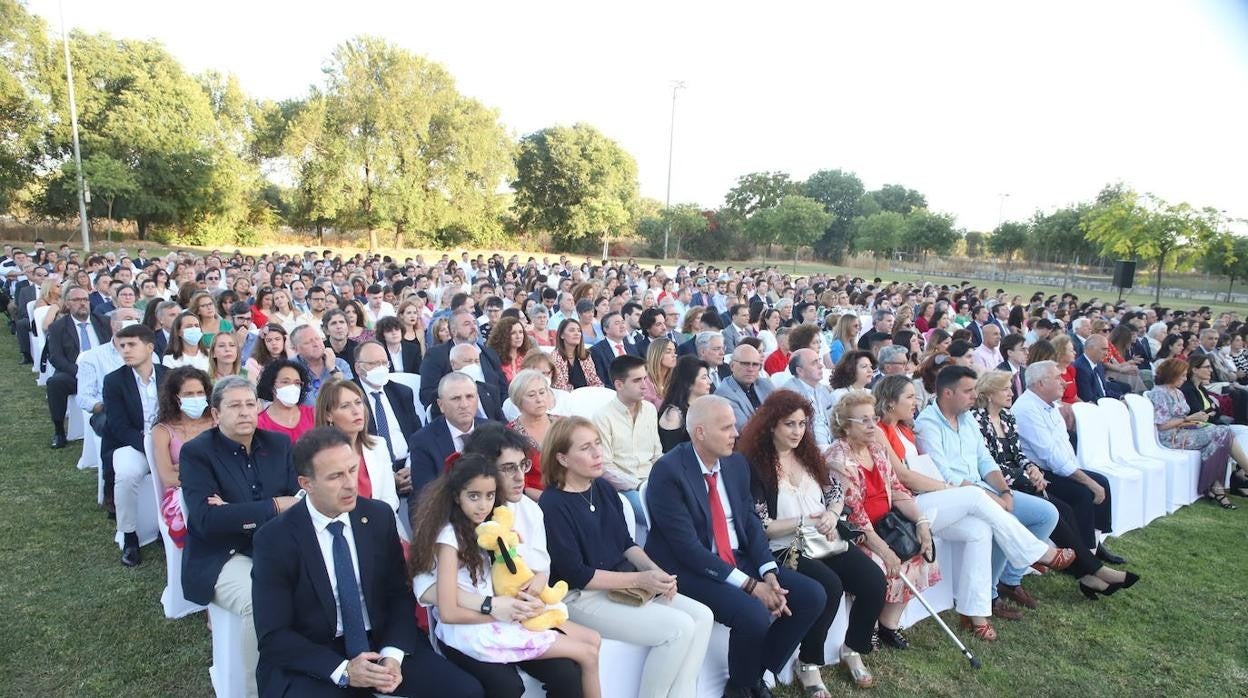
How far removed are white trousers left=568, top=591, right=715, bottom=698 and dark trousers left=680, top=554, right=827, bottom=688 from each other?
0.51 ft

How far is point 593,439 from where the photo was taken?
121 inches

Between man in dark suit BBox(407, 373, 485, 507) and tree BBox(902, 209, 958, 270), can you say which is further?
tree BBox(902, 209, 958, 270)

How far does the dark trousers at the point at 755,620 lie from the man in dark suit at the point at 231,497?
1879 mm

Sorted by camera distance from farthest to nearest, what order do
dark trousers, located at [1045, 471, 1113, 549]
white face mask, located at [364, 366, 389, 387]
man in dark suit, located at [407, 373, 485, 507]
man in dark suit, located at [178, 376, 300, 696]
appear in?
1. dark trousers, located at [1045, 471, 1113, 549]
2. white face mask, located at [364, 366, 389, 387]
3. man in dark suit, located at [407, 373, 485, 507]
4. man in dark suit, located at [178, 376, 300, 696]

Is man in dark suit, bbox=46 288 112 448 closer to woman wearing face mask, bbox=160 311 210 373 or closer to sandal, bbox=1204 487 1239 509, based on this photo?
woman wearing face mask, bbox=160 311 210 373

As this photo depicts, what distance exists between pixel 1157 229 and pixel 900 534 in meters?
21.9

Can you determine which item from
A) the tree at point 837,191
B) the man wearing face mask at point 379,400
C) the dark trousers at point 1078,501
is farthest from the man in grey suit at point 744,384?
the tree at point 837,191

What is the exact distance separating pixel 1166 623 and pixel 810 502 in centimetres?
243

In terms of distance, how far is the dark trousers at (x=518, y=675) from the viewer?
257 cm

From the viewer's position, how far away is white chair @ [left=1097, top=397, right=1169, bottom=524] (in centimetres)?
587

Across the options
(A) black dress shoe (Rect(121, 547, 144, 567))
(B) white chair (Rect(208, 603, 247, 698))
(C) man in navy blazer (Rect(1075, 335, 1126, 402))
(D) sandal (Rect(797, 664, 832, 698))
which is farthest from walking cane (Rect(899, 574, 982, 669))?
(C) man in navy blazer (Rect(1075, 335, 1126, 402))

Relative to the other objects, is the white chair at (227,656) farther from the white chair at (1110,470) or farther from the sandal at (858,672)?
the white chair at (1110,470)

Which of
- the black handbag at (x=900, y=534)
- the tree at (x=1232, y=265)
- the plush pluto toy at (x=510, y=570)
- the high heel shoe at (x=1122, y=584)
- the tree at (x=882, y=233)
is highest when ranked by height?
the tree at (x=882, y=233)

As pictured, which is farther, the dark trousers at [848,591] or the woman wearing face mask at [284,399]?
the woman wearing face mask at [284,399]
